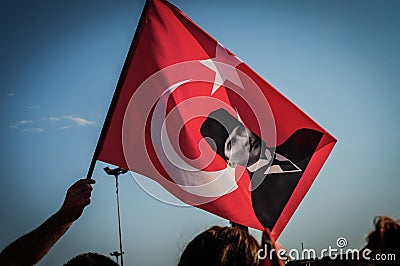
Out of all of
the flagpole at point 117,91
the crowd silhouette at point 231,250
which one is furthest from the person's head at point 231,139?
the crowd silhouette at point 231,250

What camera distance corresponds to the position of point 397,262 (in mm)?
2408

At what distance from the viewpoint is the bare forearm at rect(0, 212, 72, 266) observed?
9.34 feet

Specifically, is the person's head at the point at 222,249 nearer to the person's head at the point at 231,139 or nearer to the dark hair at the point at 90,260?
the dark hair at the point at 90,260

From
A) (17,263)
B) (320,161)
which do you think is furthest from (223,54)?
(17,263)

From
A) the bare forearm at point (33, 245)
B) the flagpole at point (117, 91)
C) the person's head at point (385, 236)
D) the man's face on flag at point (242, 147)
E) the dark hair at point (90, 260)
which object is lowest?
the person's head at point (385, 236)

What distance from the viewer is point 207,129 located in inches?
228

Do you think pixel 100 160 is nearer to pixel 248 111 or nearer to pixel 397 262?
pixel 248 111

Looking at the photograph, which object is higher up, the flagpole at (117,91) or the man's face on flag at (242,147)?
the flagpole at (117,91)

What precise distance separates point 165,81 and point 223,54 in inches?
31.1

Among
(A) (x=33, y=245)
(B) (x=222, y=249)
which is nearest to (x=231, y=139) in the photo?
(A) (x=33, y=245)

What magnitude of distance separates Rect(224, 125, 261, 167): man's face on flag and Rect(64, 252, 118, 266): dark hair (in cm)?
322

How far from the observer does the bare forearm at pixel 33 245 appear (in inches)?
112

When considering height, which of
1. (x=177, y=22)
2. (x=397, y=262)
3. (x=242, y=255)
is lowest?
(x=397, y=262)

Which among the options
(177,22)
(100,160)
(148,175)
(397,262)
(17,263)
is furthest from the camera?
(177,22)
